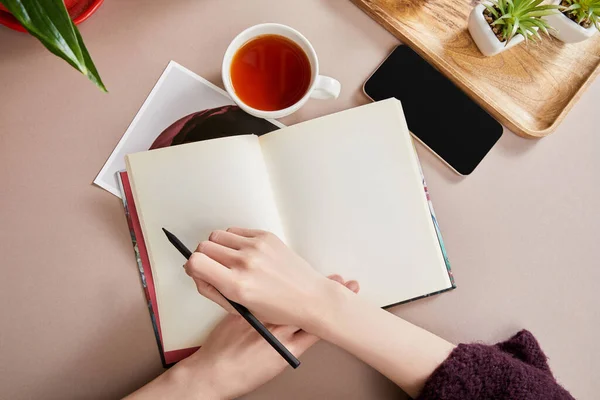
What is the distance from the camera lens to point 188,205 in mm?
577

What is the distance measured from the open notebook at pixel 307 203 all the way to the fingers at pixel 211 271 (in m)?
0.09

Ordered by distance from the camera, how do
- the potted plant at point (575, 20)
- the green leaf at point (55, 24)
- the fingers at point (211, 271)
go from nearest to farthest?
the green leaf at point (55, 24), the fingers at point (211, 271), the potted plant at point (575, 20)

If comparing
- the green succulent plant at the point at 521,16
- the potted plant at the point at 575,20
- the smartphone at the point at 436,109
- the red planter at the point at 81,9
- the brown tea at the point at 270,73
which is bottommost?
the red planter at the point at 81,9

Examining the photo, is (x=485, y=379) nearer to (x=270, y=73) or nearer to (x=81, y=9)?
(x=270, y=73)

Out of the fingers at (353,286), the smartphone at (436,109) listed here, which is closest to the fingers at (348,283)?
the fingers at (353,286)

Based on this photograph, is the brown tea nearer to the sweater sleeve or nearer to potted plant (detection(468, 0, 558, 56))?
potted plant (detection(468, 0, 558, 56))

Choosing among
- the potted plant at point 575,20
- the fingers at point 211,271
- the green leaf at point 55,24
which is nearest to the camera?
the green leaf at point 55,24

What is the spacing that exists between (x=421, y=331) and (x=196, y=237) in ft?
1.07

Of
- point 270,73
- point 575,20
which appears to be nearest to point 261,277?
point 270,73

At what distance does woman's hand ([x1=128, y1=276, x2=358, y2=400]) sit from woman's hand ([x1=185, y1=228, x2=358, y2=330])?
0.14 feet

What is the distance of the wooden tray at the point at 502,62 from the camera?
2.07 ft

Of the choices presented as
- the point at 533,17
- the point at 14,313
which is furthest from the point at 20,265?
the point at 533,17

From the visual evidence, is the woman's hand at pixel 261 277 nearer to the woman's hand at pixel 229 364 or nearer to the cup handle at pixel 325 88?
the woman's hand at pixel 229 364

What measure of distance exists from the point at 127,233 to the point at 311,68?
0.34 meters
